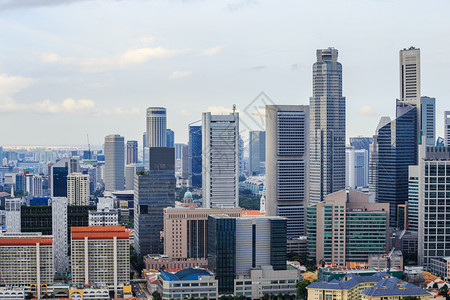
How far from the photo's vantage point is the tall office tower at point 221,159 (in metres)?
37.0

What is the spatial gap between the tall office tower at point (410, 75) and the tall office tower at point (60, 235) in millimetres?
18489

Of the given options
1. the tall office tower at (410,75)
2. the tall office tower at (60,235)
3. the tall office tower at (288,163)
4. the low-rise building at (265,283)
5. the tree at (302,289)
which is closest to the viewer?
the tree at (302,289)

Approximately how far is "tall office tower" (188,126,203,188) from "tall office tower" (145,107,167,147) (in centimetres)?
728

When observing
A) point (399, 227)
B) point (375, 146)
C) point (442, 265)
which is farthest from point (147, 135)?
point (442, 265)

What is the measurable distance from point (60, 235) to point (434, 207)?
584 inches

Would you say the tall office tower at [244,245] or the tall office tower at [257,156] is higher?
the tall office tower at [257,156]

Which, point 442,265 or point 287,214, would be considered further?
point 287,214

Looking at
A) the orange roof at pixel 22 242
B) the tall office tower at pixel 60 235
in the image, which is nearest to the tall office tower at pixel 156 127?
the tall office tower at pixel 60 235

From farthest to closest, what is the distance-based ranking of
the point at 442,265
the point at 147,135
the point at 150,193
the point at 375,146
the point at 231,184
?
the point at 147,135, the point at 375,146, the point at 231,184, the point at 150,193, the point at 442,265

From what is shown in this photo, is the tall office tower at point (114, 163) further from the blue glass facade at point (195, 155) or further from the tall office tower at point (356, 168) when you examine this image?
the tall office tower at point (356, 168)

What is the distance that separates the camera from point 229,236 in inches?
1072

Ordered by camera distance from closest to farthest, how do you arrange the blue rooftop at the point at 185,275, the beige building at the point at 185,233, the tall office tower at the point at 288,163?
1. the blue rooftop at the point at 185,275
2. the beige building at the point at 185,233
3. the tall office tower at the point at 288,163

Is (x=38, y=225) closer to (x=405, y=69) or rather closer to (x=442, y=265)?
(x=442, y=265)

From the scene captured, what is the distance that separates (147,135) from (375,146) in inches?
1588
